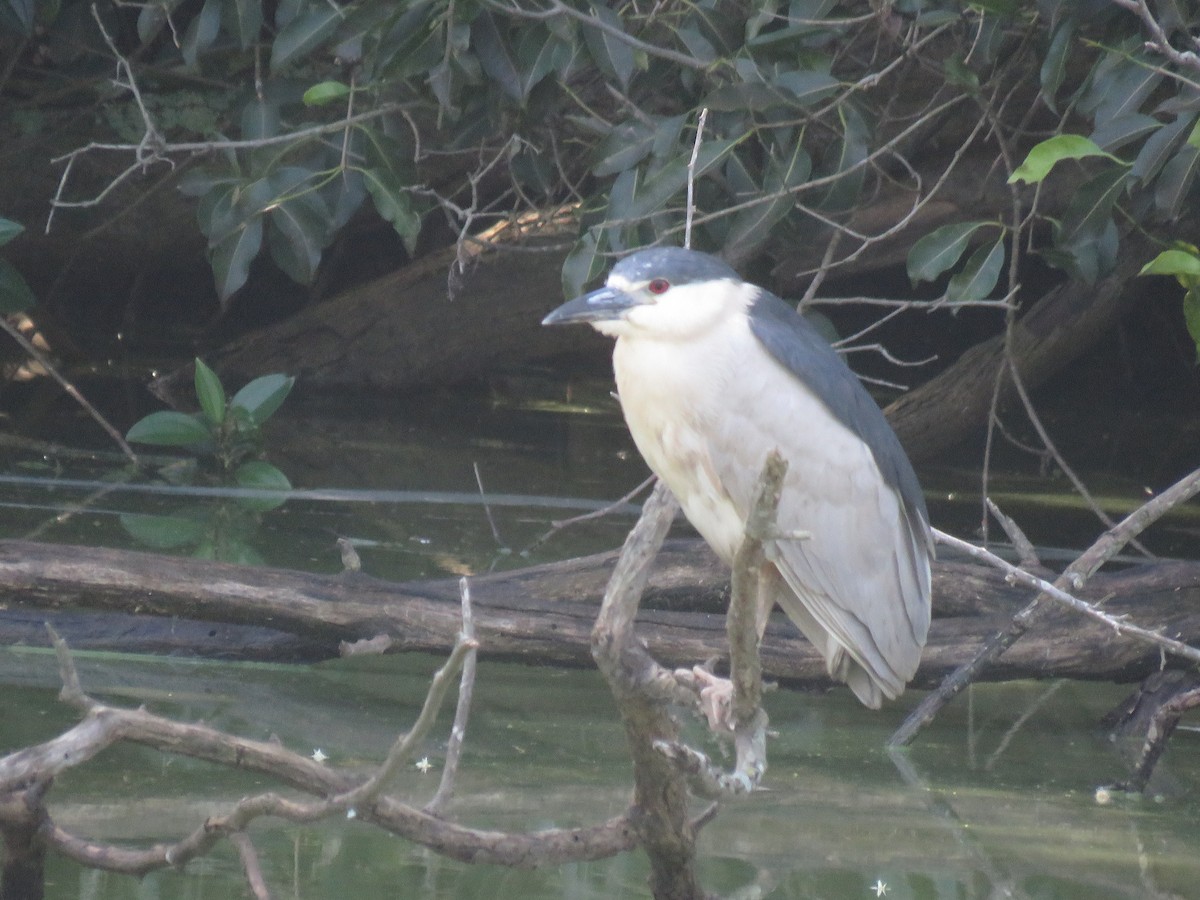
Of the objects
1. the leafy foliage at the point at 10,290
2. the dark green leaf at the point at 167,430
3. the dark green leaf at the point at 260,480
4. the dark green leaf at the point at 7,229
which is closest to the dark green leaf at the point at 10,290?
the leafy foliage at the point at 10,290

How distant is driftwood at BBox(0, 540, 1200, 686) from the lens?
3510 millimetres

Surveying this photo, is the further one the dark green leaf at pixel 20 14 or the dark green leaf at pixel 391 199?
the dark green leaf at pixel 20 14

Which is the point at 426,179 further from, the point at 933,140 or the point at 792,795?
the point at 792,795

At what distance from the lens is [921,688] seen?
12.4 feet

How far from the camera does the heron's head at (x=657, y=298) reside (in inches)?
98.3

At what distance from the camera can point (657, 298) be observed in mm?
2523

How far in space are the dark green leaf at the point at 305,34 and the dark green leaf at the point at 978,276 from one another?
5.93 feet

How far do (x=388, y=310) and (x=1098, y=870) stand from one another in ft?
16.5

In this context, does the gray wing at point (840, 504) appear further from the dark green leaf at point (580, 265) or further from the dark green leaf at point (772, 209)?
the dark green leaf at point (580, 265)

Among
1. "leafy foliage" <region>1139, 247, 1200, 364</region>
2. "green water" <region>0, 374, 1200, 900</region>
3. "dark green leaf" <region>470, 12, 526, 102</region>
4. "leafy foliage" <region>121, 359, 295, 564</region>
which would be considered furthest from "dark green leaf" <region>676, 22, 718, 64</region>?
"leafy foliage" <region>121, 359, 295, 564</region>

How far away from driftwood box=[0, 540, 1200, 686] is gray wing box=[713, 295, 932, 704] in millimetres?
750

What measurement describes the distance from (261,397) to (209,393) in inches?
7.4

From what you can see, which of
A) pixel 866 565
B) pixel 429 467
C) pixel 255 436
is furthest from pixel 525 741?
pixel 429 467

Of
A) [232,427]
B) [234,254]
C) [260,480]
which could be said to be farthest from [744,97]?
[232,427]
